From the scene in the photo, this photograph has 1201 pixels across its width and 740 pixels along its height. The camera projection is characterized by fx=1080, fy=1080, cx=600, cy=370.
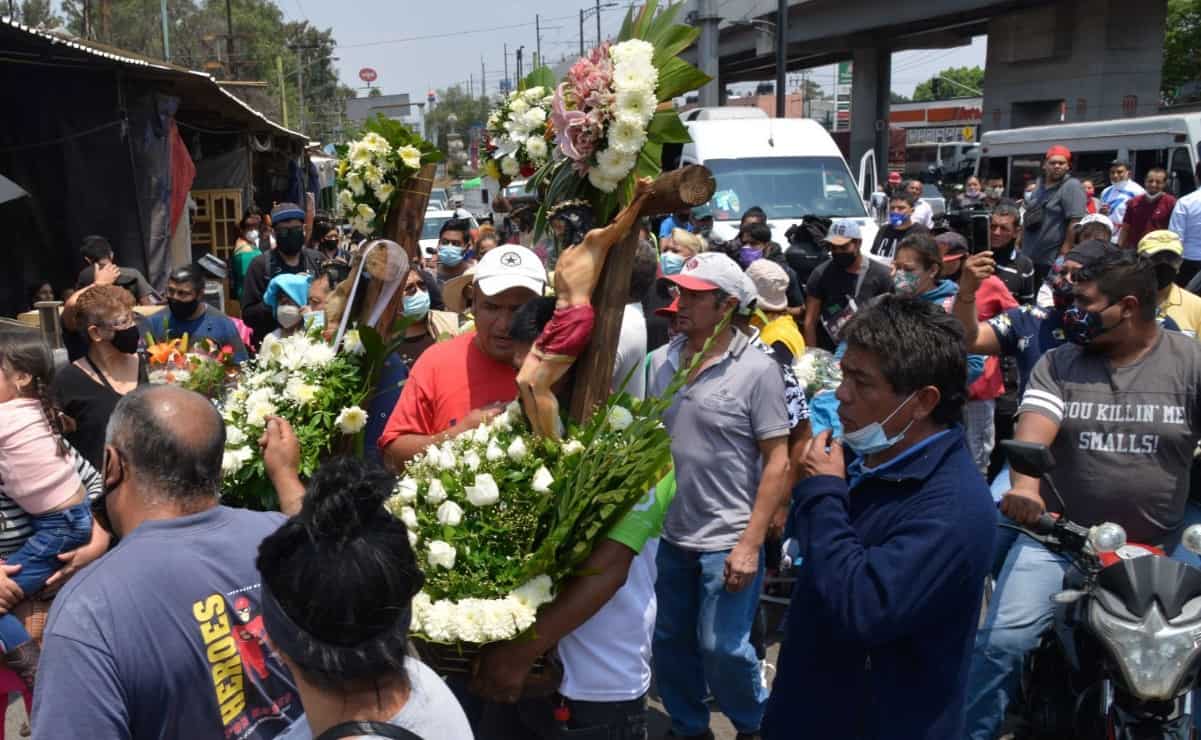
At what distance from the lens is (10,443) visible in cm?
378

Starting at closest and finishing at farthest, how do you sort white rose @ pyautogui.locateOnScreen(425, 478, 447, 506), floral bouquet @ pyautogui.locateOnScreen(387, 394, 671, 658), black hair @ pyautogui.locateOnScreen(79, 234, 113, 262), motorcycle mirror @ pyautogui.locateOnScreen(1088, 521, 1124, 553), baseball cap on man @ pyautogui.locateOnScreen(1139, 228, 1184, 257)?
floral bouquet @ pyautogui.locateOnScreen(387, 394, 671, 658)
white rose @ pyautogui.locateOnScreen(425, 478, 447, 506)
motorcycle mirror @ pyautogui.locateOnScreen(1088, 521, 1124, 553)
baseball cap on man @ pyautogui.locateOnScreen(1139, 228, 1184, 257)
black hair @ pyautogui.locateOnScreen(79, 234, 113, 262)

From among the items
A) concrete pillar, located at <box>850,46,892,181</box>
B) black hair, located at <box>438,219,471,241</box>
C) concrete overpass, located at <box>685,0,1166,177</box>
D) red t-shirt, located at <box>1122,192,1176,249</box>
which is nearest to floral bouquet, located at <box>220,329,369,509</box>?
black hair, located at <box>438,219,471,241</box>

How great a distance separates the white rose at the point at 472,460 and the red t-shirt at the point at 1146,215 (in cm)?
→ 1152

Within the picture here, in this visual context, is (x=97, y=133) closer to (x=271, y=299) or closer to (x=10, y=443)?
(x=271, y=299)

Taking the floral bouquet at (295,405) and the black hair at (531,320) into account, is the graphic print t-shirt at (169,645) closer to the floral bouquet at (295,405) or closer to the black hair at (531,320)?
the black hair at (531,320)

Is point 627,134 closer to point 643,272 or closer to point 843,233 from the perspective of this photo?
point 643,272

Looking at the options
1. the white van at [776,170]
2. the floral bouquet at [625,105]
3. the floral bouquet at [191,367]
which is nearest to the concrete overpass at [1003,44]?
the white van at [776,170]

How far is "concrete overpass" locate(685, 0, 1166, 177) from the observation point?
32.8m

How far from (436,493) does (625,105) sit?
121 centimetres

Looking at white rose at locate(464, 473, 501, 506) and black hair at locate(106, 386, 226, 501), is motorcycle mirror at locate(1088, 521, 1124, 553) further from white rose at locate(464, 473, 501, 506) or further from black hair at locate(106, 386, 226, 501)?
black hair at locate(106, 386, 226, 501)

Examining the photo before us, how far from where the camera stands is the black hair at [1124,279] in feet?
13.1

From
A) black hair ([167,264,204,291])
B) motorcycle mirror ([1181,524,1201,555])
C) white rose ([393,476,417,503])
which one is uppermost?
black hair ([167,264,204,291])

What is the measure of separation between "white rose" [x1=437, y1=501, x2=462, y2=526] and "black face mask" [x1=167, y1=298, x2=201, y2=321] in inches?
170

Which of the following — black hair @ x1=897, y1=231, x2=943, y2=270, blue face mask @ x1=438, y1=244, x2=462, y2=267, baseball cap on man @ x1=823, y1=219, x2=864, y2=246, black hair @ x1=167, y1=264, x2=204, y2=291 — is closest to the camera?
black hair @ x1=897, y1=231, x2=943, y2=270
